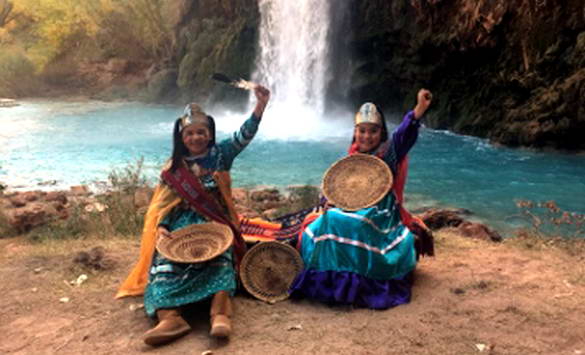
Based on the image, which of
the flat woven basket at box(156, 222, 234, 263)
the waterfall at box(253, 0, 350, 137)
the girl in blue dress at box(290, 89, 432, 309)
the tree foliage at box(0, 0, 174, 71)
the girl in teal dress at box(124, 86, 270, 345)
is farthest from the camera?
the tree foliage at box(0, 0, 174, 71)

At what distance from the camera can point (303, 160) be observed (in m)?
11.6

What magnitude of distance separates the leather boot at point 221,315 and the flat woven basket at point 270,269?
0.33 meters

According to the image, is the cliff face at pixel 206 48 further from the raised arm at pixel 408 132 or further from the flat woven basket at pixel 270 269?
the flat woven basket at pixel 270 269

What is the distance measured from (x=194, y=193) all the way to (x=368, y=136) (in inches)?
53.9

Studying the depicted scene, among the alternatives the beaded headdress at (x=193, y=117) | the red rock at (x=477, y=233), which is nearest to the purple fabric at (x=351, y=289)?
the beaded headdress at (x=193, y=117)

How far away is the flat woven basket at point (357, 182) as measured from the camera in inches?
136

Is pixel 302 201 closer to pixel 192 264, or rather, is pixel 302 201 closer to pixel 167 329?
pixel 192 264

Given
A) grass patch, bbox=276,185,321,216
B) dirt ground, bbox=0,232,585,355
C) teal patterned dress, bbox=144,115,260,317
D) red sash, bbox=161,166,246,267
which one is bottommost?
grass patch, bbox=276,185,321,216

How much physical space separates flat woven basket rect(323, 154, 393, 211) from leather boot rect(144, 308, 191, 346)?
129 cm

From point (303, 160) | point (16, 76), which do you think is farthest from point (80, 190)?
point (16, 76)

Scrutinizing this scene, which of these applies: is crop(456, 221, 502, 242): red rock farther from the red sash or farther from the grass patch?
the red sash

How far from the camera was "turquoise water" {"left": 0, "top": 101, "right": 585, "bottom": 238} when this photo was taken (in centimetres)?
855

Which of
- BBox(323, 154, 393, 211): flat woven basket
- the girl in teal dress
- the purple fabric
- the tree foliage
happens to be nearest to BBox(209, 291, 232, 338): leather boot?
the girl in teal dress

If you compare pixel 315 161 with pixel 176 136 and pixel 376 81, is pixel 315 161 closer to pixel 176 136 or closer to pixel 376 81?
pixel 376 81
